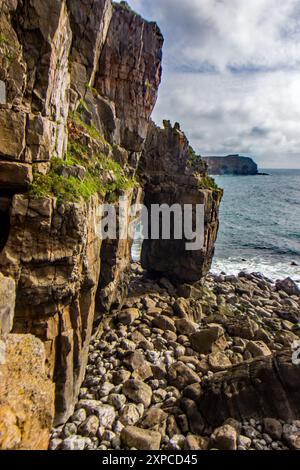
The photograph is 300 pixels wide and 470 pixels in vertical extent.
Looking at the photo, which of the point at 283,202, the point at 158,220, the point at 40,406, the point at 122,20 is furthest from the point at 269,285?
the point at 283,202

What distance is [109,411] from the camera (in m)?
12.8

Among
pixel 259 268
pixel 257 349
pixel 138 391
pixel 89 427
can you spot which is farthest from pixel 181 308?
pixel 259 268

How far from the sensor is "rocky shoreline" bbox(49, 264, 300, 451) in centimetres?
1136

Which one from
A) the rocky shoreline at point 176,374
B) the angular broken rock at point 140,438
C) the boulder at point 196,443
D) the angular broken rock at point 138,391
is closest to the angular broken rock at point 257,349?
the rocky shoreline at point 176,374

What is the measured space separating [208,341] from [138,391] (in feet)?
20.4

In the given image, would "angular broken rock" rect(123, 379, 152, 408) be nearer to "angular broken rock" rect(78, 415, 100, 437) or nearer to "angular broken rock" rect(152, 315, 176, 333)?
"angular broken rock" rect(78, 415, 100, 437)

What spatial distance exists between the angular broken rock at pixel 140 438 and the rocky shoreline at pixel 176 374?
4 centimetres

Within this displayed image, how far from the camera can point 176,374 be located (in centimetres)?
1532

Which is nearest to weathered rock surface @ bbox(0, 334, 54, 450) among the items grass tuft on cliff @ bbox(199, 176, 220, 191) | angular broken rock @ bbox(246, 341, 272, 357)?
angular broken rock @ bbox(246, 341, 272, 357)

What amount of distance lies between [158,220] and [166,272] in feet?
18.8

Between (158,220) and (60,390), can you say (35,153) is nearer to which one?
(60,390)

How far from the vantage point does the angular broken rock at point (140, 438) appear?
1113 centimetres

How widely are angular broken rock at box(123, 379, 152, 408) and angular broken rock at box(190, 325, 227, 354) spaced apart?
16.5ft

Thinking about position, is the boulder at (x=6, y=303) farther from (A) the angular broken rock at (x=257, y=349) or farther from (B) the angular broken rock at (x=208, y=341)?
(A) the angular broken rock at (x=257, y=349)
